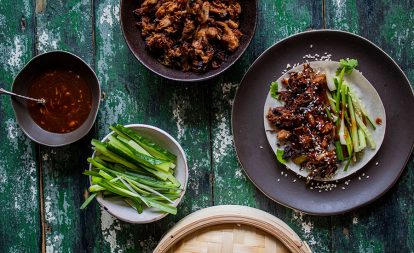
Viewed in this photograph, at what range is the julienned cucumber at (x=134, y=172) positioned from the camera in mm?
2584

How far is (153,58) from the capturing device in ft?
8.57

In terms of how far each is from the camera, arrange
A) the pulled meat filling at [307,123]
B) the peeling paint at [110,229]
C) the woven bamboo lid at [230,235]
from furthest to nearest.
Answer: the peeling paint at [110,229]
the pulled meat filling at [307,123]
the woven bamboo lid at [230,235]

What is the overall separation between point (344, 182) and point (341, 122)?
28cm

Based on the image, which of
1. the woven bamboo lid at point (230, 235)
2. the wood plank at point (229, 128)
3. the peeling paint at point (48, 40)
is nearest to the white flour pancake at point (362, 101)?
the wood plank at point (229, 128)

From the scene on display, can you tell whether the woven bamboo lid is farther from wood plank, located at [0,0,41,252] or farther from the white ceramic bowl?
wood plank, located at [0,0,41,252]

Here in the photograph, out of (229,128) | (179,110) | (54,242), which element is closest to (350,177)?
(229,128)

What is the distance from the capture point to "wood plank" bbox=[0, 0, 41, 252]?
281 cm

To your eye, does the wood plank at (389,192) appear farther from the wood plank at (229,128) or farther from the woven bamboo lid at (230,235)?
the woven bamboo lid at (230,235)

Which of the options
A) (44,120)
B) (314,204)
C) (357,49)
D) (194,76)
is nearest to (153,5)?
(194,76)

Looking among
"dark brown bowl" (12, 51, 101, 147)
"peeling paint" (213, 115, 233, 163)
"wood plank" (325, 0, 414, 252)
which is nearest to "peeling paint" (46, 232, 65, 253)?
"dark brown bowl" (12, 51, 101, 147)

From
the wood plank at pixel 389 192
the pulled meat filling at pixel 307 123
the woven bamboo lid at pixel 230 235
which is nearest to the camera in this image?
the woven bamboo lid at pixel 230 235

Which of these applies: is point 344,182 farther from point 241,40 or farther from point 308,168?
point 241,40

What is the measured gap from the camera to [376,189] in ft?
8.64

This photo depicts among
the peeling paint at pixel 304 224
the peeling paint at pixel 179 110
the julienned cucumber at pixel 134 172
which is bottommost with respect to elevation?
the peeling paint at pixel 304 224
